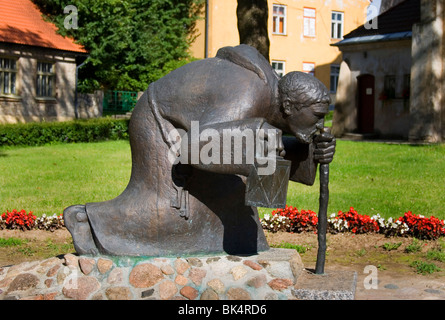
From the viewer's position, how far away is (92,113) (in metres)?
27.2

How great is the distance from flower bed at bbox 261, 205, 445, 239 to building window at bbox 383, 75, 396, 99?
1534 cm

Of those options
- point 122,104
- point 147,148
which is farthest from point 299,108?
point 122,104

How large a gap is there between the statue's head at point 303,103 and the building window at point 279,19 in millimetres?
30592

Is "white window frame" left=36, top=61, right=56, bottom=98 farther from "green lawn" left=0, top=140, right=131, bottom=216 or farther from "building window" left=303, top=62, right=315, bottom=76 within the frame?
"building window" left=303, top=62, right=315, bottom=76

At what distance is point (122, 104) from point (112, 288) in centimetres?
2697

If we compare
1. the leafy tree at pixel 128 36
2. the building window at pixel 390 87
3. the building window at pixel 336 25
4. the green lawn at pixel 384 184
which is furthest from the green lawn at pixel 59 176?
the building window at pixel 336 25

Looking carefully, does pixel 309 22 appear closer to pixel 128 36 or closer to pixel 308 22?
pixel 308 22

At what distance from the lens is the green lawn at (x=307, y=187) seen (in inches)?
376

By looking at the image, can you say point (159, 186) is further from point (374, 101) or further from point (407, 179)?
point (374, 101)

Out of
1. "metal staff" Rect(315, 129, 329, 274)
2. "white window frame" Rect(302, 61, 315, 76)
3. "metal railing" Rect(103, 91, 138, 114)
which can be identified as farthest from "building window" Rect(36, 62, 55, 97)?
"metal staff" Rect(315, 129, 329, 274)

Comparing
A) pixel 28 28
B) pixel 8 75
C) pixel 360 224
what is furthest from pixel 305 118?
pixel 28 28

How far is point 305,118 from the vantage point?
4.14m

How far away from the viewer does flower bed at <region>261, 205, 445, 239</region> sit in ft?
24.1

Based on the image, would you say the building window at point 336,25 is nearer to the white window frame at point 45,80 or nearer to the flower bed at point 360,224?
the white window frame at point 45,80
